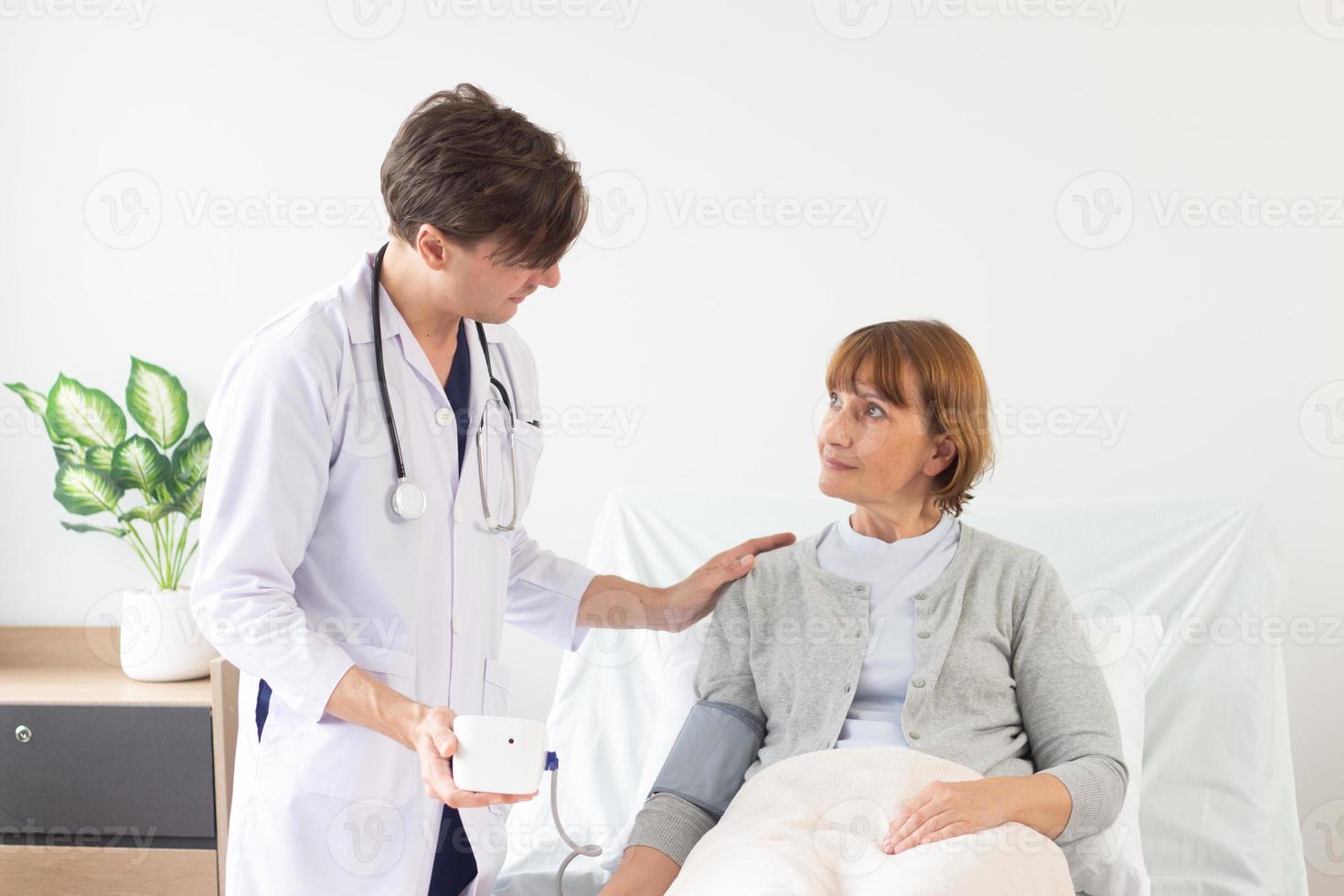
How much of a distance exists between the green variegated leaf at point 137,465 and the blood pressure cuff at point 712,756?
4.74 feet

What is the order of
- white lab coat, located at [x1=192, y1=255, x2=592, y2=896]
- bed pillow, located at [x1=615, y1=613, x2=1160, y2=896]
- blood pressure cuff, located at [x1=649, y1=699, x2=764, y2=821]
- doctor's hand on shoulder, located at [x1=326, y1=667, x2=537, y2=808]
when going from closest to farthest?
doctor's hand on shoulder, located at [x1=326, y1=667, x2=537, y2=808] < white lab coat, located at [x1=192, y1=255, x2=592, y2=896] < blood pressure cuff, located at [x1=649, y1=699, x2=764, y2=821] < bed pillow, located at [x1=615, y1=613, x2=1160, y2=896]

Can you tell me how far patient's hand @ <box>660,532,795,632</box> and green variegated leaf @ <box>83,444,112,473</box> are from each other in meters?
1.42

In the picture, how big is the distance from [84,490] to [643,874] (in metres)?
1.67

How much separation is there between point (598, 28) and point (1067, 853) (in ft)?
6.15

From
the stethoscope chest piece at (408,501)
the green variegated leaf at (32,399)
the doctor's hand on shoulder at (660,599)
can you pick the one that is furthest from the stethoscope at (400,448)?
the green variegated leaf at (32,399)

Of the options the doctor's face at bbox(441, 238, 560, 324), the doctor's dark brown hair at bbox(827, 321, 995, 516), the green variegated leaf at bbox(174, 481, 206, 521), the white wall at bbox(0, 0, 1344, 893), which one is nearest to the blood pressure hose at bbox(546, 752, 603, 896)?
the doctor's face at bbox(441, 238, 560, 324)

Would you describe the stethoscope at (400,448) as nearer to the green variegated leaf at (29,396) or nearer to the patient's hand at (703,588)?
the patient's hand at (703,588)

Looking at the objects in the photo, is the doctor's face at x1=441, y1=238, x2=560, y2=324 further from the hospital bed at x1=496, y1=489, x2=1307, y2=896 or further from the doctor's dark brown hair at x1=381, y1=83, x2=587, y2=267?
the hospital bed at x1=496, y1=489, x2=1307, y2=896

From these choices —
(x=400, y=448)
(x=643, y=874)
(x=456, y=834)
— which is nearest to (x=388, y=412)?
(x=400, y=448)

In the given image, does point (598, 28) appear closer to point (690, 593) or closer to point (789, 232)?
point (789, 232)

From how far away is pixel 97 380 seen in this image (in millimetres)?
2717

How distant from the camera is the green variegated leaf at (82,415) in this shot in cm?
245

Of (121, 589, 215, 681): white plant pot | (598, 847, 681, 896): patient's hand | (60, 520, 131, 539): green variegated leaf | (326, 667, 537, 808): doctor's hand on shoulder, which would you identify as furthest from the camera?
(60, 520, 131, 539): green variegated leaf

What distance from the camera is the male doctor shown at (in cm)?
123
